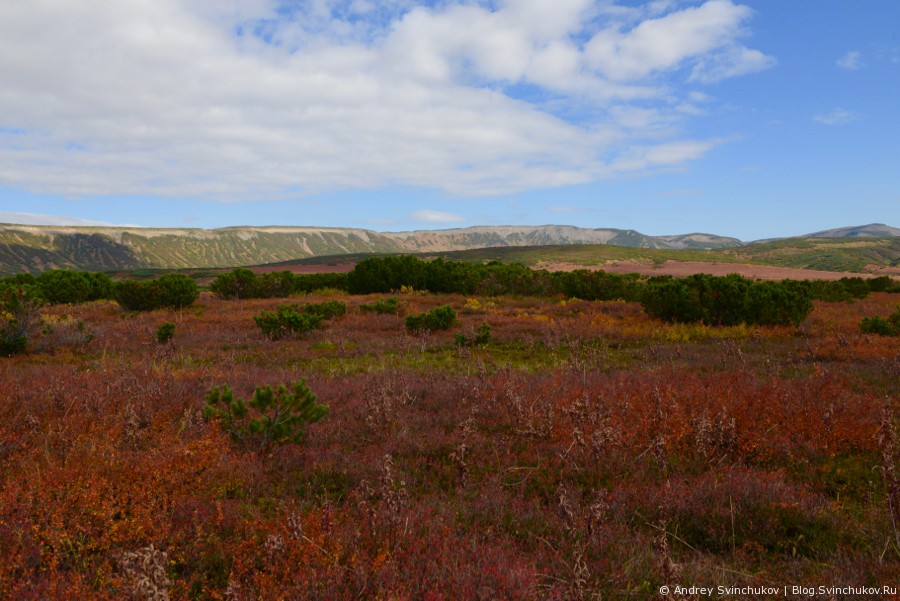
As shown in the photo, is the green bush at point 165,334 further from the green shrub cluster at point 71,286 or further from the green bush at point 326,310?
the green shrub cluster at point 71,286

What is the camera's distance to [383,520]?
3.53 meters

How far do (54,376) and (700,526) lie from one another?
9.74 m

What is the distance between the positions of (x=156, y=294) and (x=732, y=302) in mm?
22835

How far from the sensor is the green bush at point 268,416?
5.54 meters

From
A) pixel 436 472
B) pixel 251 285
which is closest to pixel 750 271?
pixel 251 285

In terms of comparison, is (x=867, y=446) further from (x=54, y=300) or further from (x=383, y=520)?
(x=54, y=300)

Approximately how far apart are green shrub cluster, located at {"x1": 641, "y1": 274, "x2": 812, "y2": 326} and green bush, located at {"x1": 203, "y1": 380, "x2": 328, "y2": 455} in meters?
14.7

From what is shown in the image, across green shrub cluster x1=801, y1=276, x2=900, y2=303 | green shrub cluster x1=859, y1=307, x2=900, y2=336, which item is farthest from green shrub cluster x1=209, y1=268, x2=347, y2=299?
green shrub cluster x1=801, y1=276, x2=900, y2=303

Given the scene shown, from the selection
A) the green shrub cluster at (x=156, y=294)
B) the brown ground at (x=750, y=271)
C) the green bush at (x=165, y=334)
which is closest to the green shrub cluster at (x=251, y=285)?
the green shrub cluster at (x=156, y=294)

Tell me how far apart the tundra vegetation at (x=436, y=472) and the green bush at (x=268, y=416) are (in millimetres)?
37

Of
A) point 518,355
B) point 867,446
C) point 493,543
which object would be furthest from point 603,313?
point 493,543

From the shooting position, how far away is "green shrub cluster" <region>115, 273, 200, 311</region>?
19.9 metres

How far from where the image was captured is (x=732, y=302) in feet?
52.2

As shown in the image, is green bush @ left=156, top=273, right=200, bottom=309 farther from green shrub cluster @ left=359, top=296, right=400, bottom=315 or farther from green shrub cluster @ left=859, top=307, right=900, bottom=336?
green shrub cluster @ left=859, top=307, right=900, bottom=336
